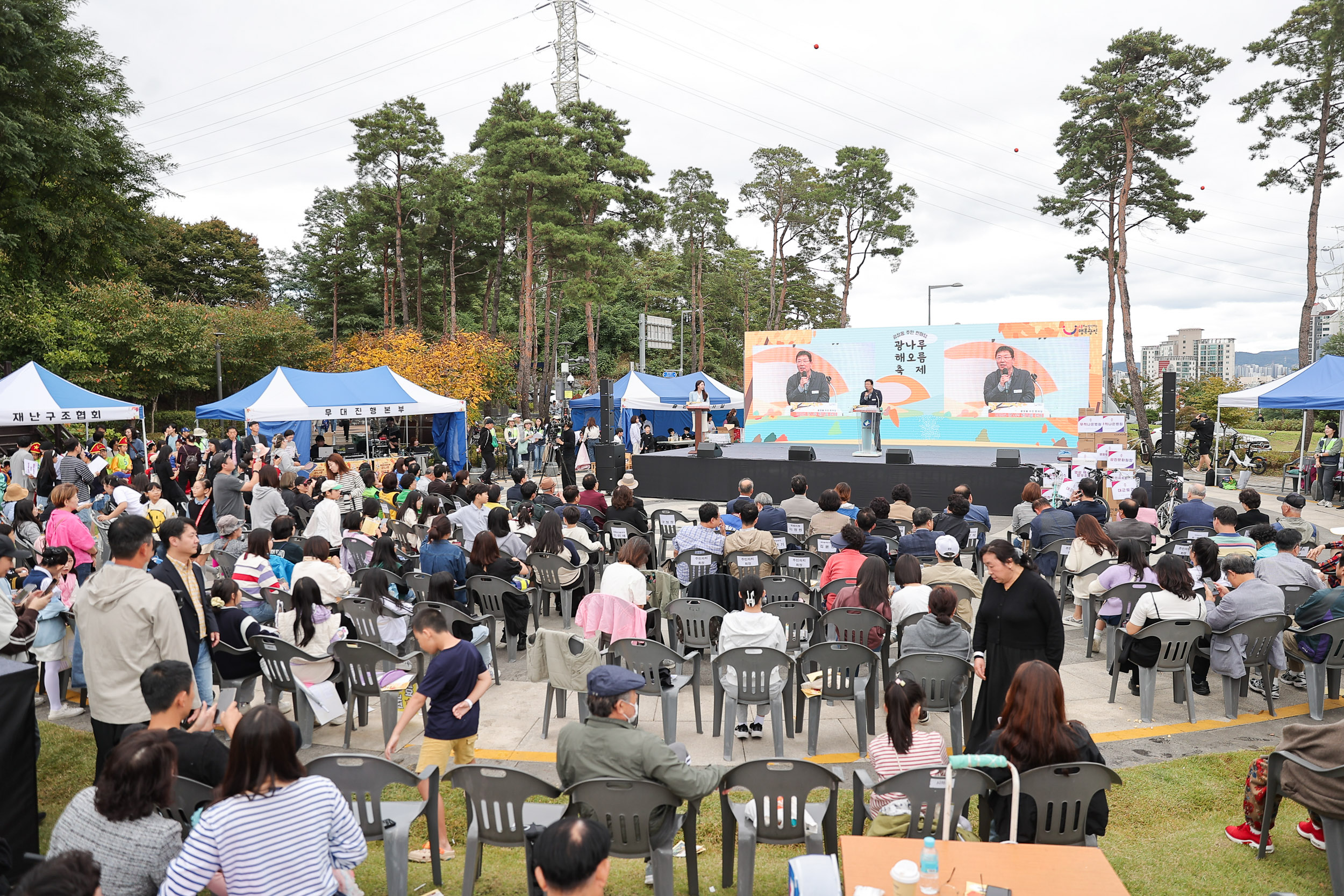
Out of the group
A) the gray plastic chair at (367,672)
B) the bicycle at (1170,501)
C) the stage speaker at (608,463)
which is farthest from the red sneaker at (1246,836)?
the stage speaker at (608,463)

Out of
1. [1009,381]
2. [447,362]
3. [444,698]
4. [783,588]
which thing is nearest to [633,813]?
[444,698]

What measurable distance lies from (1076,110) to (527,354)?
20025mm

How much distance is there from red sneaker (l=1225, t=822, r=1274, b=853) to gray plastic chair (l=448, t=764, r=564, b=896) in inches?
133

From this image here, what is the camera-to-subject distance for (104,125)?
85.3 feet

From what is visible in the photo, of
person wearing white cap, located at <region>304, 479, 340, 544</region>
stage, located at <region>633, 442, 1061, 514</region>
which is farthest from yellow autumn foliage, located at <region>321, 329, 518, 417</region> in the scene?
person wearing white cap, located at <region>304, 479, 340, 544</region>

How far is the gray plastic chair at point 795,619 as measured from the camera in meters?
5.75

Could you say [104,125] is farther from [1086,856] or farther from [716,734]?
[1086,856]

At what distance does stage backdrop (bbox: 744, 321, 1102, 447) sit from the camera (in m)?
18.6

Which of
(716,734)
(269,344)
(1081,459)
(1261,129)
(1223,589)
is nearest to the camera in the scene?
(716,734)

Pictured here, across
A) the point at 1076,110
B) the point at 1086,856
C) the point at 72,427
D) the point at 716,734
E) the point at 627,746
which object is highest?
the point at 1076,110

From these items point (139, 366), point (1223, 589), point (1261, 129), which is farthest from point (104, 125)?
point (1261, 129)

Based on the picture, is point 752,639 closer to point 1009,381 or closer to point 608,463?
point 608,463

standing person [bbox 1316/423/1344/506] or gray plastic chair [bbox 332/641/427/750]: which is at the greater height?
standing person [bbox 1316/423/1344/506]

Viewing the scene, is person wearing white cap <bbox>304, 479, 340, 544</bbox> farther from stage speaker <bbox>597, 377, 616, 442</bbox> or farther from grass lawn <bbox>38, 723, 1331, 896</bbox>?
stage speaker <bbox>597, 377, 616, 442</bbox>
